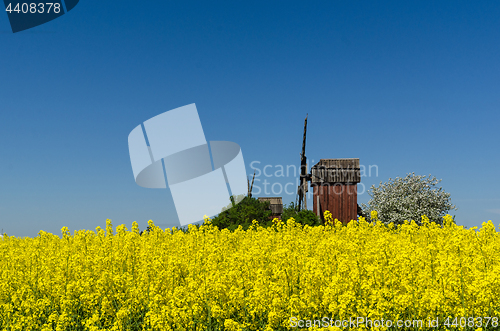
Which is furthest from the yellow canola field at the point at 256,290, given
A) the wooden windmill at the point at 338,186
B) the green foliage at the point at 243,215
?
the wooden windmill at the point at 338,186

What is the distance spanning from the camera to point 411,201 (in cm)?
2306

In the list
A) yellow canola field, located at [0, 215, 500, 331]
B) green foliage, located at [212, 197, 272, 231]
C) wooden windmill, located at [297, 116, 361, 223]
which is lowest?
yellow canola field, located at [0, 215, 500, 331]

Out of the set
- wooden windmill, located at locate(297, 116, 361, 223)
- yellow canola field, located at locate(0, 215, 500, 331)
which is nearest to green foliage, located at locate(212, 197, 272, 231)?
wooden windmill, located at locate(297, 116, 361, 223)

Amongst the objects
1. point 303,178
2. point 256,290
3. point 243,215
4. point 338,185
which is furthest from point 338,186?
point 256,290

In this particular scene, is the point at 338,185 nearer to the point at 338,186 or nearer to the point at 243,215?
the point at 338,186

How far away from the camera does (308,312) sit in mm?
4484

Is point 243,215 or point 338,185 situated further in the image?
point 338,185

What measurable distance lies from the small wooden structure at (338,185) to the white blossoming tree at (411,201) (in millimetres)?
2193

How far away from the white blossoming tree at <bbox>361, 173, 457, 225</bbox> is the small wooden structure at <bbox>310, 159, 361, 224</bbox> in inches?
86.4

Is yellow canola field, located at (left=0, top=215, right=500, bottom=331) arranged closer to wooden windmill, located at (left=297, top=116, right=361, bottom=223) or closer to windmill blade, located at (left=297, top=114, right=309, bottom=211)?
wooden windmill, located at (left=297, top=116, right=361, bottom=223)

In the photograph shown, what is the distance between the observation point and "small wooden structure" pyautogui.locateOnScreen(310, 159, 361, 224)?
74.4 feet

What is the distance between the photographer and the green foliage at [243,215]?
1647 cm

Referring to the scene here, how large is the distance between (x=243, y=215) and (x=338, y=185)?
849 cm

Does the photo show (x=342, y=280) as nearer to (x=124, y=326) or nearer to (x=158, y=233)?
(x=124, y=326)
